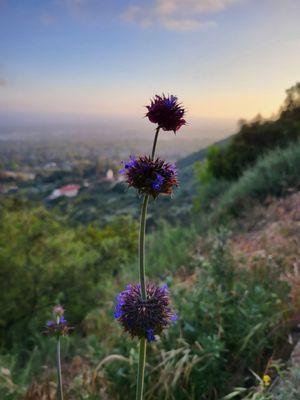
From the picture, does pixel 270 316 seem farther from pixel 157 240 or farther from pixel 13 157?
pixel 13 157

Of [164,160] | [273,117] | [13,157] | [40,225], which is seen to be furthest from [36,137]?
[164,160]

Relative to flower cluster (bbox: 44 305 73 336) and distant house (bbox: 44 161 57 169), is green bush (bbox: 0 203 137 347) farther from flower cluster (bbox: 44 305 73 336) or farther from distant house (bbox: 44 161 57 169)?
distant house (bbox: 44 161 57 169)

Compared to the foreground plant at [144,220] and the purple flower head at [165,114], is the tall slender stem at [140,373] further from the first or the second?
the purple flower head at [165,114]

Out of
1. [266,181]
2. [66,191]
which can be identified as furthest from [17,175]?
[266,181]


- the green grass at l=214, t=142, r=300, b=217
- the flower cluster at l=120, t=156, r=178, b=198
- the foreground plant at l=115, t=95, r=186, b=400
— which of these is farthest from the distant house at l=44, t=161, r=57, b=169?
the flower cluster at l=120, t=156, r=178, b=198

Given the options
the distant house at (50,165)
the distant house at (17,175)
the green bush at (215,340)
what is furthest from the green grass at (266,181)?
the distant house at (50,165)

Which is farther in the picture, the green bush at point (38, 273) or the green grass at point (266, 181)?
the green grass at point (266, 181)

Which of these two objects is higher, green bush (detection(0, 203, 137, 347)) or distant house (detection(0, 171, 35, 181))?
distant house (detection(0, 171, 35, 181))
